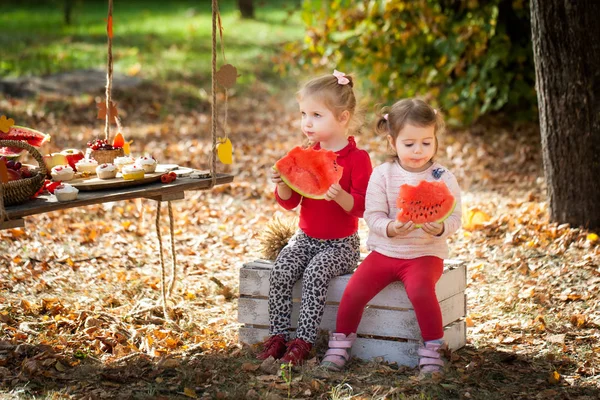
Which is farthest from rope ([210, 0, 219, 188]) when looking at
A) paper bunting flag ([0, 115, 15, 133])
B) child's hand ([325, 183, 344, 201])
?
paper bunting flag ([0, 115, 15, 133])

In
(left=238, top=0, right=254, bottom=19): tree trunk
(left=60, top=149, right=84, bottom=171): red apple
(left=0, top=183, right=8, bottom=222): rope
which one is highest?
(left=238, top=0, right=254, bottom=19): tree trunk

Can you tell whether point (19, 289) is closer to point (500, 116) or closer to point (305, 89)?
point (305, 89)

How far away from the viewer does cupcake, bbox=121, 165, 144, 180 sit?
13.0 feet

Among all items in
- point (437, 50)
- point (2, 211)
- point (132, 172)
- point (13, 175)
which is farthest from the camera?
point (437, 50)

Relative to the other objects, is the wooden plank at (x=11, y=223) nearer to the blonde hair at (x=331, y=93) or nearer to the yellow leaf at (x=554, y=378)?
the blonde hair at (x=331, y=93)

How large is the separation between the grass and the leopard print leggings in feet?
19.4

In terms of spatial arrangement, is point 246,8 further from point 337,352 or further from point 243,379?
point 243,379

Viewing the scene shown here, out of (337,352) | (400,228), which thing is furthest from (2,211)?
(400,228)

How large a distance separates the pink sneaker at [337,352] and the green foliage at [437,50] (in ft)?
16.7

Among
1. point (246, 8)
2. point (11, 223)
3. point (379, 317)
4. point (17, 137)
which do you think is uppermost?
point (246, 8)

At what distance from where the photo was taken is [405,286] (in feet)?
12.3

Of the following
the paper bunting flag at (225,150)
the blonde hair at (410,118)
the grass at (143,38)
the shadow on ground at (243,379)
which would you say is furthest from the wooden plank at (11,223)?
the grass at (143,38)

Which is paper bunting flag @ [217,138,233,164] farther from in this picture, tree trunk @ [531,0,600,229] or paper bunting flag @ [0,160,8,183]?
tree trunk @ [531,0,600,229]

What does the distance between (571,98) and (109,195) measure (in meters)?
3.35
